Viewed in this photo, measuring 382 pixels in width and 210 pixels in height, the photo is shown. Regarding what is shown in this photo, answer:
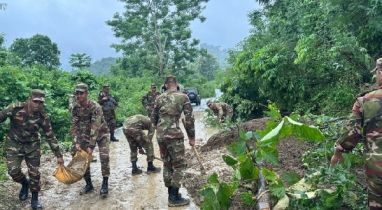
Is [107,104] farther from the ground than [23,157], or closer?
farther from the ground

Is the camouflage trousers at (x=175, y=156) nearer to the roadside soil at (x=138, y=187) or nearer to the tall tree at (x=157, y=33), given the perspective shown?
the roadside soil at (x=138, y=187)

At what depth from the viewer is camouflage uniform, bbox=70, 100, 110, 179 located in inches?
225

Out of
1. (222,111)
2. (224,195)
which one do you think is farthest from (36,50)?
(224,195)

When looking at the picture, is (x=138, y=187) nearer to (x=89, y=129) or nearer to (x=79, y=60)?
(x=89, y=129)

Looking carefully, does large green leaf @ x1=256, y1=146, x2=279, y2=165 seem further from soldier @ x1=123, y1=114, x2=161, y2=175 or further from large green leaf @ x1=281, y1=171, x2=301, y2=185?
soldier @ x1=123, y1=114, x2=161, y2=175

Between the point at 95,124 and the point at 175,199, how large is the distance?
1784 mm

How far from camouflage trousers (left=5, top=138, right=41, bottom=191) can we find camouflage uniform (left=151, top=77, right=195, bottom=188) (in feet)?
6.44

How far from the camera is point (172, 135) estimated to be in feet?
17.1

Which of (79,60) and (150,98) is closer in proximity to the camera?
(150,98)

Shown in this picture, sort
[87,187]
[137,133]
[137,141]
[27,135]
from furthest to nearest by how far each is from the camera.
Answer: [137,141]
[137,133]
[87,187]
[27,135]

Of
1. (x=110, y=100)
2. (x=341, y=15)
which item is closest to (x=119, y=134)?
(x=110, y=100)

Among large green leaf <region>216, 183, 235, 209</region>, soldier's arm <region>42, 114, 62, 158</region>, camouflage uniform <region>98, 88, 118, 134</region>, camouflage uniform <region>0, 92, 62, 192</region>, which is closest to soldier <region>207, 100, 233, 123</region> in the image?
camouflage uniform <region>98, 88, 118, 134</region>

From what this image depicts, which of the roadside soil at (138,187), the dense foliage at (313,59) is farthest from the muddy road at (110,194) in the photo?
the dense foliage at (313,59)

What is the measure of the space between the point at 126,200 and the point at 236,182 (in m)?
2.24
